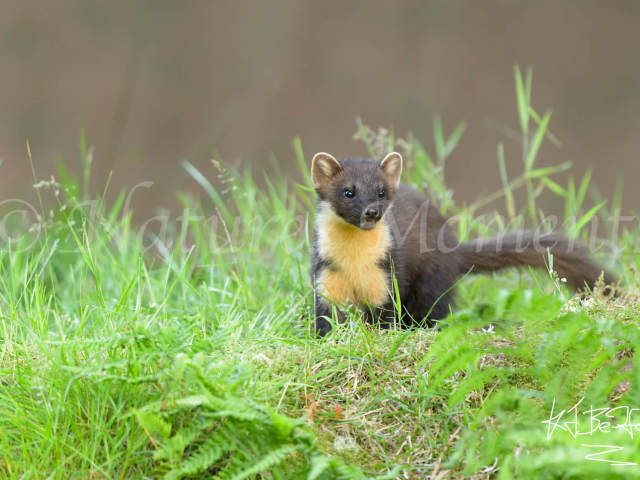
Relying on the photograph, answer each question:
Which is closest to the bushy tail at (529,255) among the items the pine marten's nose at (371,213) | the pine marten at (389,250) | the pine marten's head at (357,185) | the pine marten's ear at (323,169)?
the pine marten at (389,250)

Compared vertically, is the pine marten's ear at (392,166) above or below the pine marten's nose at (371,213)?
above

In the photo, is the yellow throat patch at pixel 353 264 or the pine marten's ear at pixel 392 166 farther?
the pine marten's ear at pixel 392 166

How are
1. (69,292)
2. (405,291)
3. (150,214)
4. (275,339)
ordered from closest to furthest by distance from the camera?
(275,339) < (405,291) < (69,292) < (150,214)

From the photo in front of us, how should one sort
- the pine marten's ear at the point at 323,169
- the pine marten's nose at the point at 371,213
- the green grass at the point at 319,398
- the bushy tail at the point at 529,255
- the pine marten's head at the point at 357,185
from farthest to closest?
1. the bushy tail at the point at 529,255
2. the pine marten's ear at the point at 323,169
3. the pine marten's head at the point at 357,185
4. the pine marten's nose at the point at 371,213
5. the green grass at the point at 319,398

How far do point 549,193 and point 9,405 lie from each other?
7.81 metres

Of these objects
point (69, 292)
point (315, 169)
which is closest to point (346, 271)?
point (315, 169)

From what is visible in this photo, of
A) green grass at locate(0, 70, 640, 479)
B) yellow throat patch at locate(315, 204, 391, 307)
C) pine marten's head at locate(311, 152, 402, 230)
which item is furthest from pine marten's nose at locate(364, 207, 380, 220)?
green grass at locate(0, 70, 640, 479)

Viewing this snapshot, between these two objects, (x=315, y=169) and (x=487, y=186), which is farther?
(x=487, y=186)

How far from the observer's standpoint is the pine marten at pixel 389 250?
156 inches

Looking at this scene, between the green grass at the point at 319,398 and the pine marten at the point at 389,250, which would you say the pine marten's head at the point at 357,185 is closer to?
the pine marten at the point at 389,250

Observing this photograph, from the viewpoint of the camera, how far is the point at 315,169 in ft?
13.6

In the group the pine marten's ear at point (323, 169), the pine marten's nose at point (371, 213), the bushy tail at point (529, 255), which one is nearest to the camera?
the pine marten's nose at point (371, 213)

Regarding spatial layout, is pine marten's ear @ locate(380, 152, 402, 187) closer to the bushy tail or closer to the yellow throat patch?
the yellow throat patch

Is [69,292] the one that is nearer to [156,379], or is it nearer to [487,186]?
[156,379]
